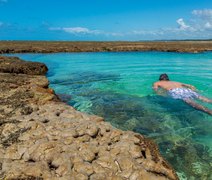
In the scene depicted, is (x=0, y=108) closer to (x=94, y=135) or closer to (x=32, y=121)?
(x=32, y=121)

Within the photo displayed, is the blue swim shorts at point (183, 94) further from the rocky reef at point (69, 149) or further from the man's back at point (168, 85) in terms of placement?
the rocky reef at point (69, 149)

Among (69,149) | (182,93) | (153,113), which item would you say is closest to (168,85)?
(182,93)

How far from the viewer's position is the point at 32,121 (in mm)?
6574

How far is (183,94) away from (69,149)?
32.8ft

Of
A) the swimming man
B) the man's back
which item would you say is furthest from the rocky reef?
the man's back

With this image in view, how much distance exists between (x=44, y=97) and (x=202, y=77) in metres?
17.9

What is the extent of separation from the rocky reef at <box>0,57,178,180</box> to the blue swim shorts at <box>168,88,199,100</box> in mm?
8080

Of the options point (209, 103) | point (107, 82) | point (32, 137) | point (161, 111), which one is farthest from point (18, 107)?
point (107, 82)

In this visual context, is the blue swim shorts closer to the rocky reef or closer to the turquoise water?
the turquoise water

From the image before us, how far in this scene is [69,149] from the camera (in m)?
5.39

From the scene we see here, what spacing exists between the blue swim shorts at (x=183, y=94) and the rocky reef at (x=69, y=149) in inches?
318

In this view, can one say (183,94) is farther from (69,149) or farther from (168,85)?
(69,149)

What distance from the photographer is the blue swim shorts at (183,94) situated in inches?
545

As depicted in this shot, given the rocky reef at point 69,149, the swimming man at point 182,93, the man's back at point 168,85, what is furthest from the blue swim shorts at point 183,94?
the rocky reef at point 69,149
